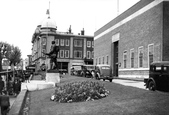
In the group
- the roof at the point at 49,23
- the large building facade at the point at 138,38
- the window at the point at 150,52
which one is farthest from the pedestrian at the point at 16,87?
the roof at the point at 49,23

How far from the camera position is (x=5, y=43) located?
8650 cm

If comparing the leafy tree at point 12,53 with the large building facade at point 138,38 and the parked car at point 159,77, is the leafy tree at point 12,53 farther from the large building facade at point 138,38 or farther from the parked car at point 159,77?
the parked car at point 159,77

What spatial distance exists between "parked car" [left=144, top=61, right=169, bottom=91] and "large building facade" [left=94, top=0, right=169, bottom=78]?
753 inches

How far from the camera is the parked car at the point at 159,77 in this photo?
637 inches

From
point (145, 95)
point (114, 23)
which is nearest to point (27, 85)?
point (145, 95)

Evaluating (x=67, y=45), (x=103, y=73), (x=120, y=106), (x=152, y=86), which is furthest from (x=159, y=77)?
(x=67, y=45)

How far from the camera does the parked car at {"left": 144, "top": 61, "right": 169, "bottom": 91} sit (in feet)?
53.1

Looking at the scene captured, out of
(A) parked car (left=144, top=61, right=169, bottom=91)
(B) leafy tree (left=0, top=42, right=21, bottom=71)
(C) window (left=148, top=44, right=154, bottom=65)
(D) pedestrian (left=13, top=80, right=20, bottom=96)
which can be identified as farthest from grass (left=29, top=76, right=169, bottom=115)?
(B) leafy tree (left=0, top=42, right=21, bottom=71)

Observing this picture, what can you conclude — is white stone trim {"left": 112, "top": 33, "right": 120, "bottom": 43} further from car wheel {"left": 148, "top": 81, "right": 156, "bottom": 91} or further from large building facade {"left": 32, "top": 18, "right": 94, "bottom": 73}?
car wheel {"left": 148, "top": 81, "right": 156, "bottom": 91}

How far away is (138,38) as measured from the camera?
4478 centimetres

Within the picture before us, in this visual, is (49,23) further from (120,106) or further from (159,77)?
(120,106)

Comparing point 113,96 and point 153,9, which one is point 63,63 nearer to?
point 153,9

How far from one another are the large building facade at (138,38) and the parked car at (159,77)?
1913cm

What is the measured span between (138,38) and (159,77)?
94.2 feet
